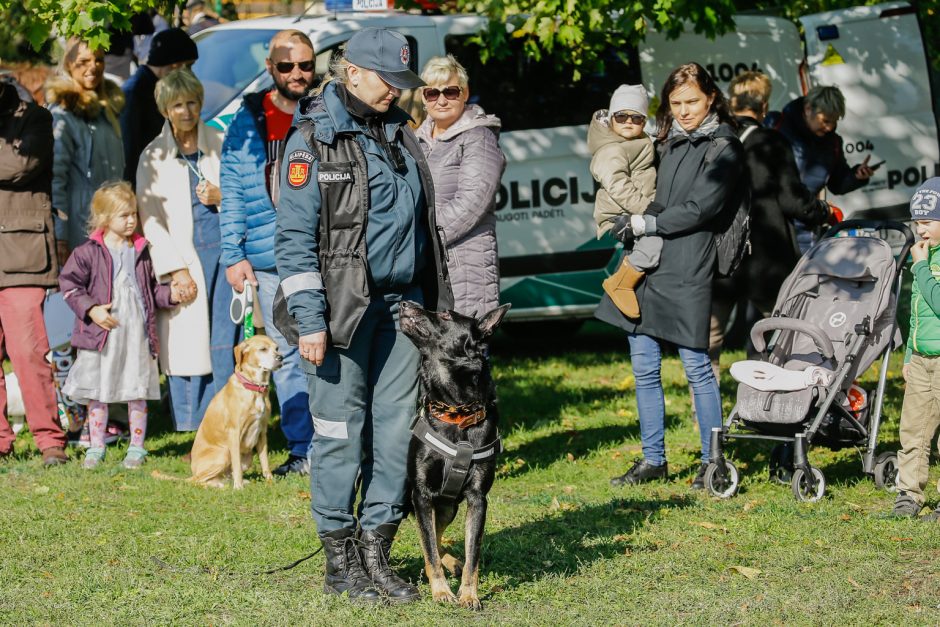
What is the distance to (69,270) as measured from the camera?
795cm

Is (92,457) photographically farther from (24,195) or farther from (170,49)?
(170,49)

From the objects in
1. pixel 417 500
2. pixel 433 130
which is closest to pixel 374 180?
pixel 417 500

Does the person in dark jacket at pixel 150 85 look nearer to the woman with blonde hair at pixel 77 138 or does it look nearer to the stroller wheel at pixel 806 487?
the woman with blonde hair at pixel 77 138

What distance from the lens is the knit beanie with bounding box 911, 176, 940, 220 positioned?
20.0 ft

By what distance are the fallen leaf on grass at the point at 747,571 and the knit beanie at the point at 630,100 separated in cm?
271

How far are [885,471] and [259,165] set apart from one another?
3.75 m

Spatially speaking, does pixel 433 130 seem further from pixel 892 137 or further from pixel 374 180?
pixel 892 137

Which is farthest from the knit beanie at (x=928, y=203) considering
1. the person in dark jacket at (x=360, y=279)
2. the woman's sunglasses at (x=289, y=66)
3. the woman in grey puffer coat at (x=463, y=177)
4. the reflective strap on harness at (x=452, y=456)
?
the woman's sunglasses at (x=289, y=66)

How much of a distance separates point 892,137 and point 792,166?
3.70 metres

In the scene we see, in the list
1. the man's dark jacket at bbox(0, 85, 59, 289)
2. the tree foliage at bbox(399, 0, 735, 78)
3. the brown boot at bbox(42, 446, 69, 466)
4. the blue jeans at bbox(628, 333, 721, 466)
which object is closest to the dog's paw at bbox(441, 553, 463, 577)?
the blue jeans at bbox(628, 333, 721, 466)

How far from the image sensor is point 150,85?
8984mm

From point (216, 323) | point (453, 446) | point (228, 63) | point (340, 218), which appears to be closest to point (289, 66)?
point (216, 323)

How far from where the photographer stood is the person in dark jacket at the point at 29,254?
25.9ft

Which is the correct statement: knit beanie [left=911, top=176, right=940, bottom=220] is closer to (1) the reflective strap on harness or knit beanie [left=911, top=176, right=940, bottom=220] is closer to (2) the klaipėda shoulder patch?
(1) the reflective strap on harness
